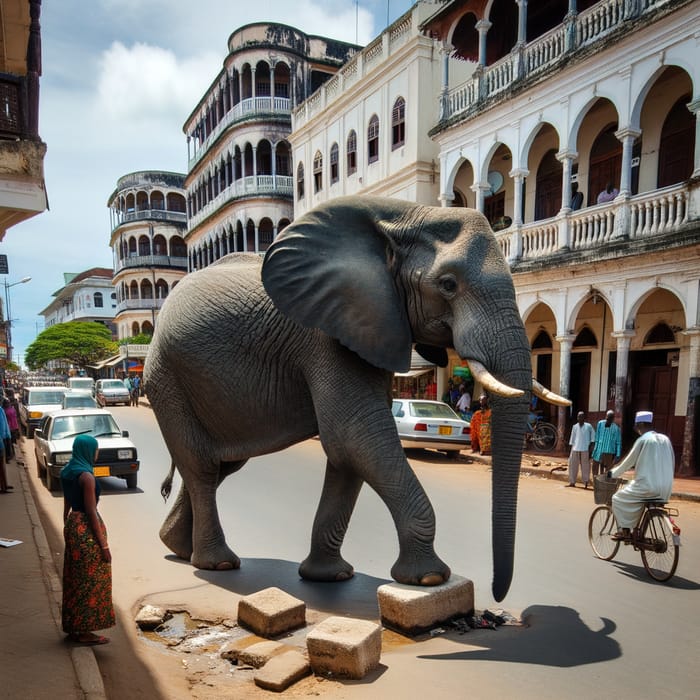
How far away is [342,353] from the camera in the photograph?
4.29 m

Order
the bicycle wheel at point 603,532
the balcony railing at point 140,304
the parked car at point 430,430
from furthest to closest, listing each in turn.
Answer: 1. the balcony railing at point 140,304
2. the parked car at point 430,430
3. the bicycle wheel at point 603,532

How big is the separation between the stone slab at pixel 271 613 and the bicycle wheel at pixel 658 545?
338 cm

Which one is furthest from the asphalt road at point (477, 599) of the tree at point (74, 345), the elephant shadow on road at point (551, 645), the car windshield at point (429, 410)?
the tree at point (74, 345)

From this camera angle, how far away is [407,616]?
154 inches

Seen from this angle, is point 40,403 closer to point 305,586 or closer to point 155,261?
point 305,586

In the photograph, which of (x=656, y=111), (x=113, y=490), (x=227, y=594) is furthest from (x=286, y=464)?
(x=656, y=111)

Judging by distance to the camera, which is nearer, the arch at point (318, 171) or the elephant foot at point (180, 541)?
the elephant foot at point (180, 541)

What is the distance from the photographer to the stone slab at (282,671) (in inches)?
134

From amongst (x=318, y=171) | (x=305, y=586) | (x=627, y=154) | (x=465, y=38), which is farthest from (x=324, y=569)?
(x=318, y=171)

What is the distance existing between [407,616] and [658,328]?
1170 centimetres

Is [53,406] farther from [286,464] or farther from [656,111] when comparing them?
[656,111]

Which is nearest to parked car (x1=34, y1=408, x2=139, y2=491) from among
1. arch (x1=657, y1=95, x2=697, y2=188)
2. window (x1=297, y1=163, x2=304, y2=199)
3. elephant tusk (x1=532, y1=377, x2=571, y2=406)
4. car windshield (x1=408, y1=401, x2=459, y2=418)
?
car windshield (x1=408, y1=401, x2=459, y2=418)

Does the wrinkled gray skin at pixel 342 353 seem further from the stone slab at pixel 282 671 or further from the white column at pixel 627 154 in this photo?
the white column at pixel 627 154

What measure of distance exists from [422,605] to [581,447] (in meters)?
7.15
